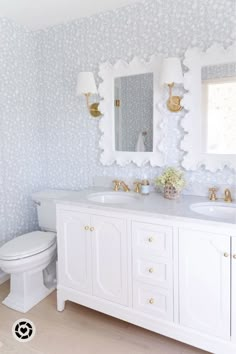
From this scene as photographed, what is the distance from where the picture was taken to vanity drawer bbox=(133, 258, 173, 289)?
160 centimetres

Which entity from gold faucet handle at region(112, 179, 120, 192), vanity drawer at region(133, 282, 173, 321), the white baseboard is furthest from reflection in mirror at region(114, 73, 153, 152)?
the white baseboard

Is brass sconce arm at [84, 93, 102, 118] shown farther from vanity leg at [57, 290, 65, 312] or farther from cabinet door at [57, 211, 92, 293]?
vanity leg at [57, 290, 65, 312]

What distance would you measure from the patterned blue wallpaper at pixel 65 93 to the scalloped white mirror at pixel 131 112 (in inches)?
3.0

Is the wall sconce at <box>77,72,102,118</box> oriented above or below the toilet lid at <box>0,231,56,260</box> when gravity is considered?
above

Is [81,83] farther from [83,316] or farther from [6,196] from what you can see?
[83,316]

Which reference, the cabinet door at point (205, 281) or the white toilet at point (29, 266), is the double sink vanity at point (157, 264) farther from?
the white toilet at point (29, 266)

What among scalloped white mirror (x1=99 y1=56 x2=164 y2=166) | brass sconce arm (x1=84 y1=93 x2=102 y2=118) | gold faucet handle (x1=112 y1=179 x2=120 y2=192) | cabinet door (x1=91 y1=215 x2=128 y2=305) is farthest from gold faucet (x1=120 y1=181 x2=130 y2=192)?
brass sconce arm (x1=84 y1=93 x2=102 y2=118)

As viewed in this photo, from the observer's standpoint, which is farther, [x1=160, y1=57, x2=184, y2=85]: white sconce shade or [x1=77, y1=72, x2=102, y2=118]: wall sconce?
[x1=77, y1=72, x2=102, y2=118]: wall sconce

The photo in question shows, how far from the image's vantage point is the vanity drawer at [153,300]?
1.62 m

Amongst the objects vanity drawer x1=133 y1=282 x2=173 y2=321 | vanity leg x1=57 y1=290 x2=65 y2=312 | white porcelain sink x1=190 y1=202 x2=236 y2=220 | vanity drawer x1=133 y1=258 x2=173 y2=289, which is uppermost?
white porcelain sink x1=190 y1=202 x2=236 y2=220

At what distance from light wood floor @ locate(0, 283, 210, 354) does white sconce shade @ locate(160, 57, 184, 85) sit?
1.67 meters

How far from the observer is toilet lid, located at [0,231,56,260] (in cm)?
195

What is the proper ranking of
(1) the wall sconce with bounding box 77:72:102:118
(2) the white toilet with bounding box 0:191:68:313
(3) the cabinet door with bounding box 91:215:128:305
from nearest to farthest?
(3) the cabinet door with bounding box 91:215:128:305 → (2) the white toilet with bounding box 0:191:68:313 → (1) the wall sconce with bounding box 77:72:102:118

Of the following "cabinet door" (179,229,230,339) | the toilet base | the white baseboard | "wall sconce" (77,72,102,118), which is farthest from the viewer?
the white baseboard
